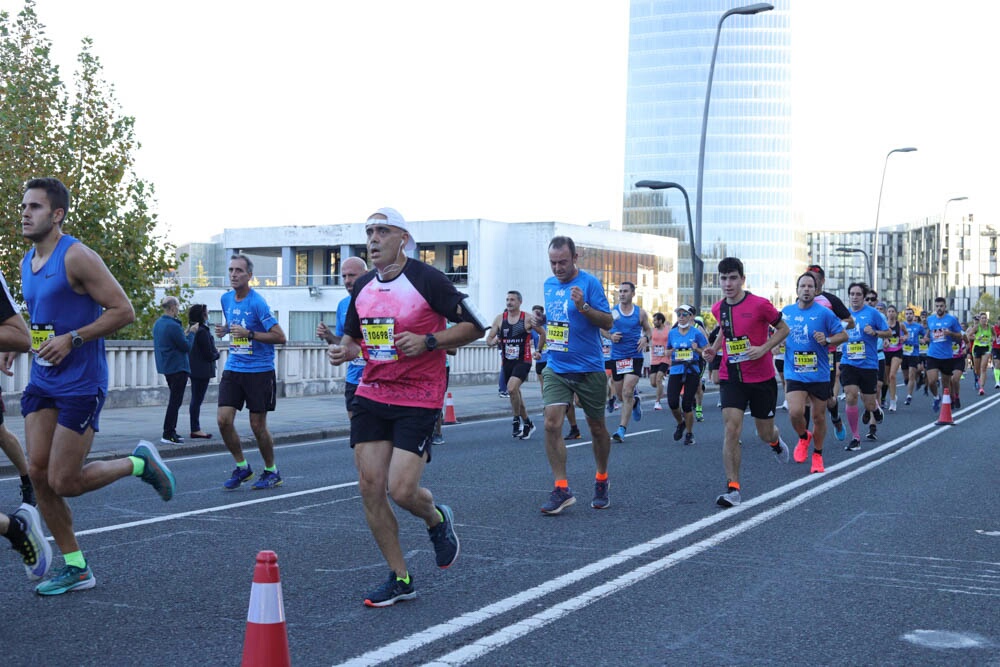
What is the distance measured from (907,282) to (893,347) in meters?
179

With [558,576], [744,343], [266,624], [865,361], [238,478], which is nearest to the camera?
[266,624]

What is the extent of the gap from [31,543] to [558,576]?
2.64m

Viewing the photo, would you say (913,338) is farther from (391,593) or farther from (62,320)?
(62,320)

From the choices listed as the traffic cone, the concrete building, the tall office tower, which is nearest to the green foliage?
the traffic cone

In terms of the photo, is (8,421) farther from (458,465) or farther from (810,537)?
(810,537)

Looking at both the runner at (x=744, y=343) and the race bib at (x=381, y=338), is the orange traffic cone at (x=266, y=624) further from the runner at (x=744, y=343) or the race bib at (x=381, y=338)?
the runner at (x=744, y=343)

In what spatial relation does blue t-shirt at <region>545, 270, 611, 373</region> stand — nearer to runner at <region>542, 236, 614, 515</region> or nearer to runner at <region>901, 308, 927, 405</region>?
runner at <region>542, 236, 614, 515</region>

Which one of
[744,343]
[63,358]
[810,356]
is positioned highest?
[63,358]

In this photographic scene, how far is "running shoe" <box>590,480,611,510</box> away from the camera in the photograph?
8.65m

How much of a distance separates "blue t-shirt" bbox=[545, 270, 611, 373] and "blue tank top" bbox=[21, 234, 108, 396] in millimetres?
3904

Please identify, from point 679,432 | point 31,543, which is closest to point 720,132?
point 679,432

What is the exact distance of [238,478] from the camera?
9.62 meters

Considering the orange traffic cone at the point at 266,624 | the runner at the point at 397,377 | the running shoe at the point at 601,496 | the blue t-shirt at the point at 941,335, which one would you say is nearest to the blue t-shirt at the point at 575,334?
the running shoe at the point at 601,496

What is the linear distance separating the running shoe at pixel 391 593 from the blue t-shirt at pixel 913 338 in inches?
850
